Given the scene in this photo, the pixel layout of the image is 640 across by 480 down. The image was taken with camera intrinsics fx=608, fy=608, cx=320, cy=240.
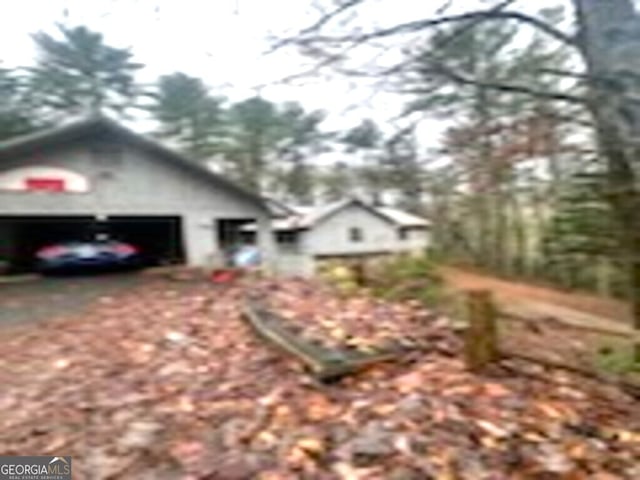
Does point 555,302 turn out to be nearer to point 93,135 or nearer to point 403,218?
point 93,135

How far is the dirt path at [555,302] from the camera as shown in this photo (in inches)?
516

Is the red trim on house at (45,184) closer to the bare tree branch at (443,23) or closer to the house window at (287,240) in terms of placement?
the bare tree branch at (443,23)

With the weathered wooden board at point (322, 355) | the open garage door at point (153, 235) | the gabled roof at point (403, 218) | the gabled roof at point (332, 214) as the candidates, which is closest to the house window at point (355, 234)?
the gabled roof at point (332, 214)

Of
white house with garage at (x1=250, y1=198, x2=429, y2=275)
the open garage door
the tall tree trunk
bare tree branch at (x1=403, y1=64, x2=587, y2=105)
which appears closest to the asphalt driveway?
the open garage door

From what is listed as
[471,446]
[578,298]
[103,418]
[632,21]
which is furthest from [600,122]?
[578,298]

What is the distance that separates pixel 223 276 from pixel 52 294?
3546mm

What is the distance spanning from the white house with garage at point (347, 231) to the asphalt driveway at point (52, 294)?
15.9m

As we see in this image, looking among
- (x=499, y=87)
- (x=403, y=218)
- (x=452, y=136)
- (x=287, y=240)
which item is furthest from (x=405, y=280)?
(x=403, y=218)

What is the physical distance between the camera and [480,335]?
16.6 ft

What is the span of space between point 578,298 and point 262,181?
2372 cm

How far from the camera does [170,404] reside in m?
5.19

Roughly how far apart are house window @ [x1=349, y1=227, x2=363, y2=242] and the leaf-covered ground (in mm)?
28128

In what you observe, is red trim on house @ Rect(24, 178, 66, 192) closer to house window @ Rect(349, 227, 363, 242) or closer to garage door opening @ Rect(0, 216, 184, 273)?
garage door opening @ Rect(0, 216, 184, 273)

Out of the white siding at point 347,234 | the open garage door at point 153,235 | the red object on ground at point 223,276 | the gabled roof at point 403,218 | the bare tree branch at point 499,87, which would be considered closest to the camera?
the bare tree branch at point 499,87
